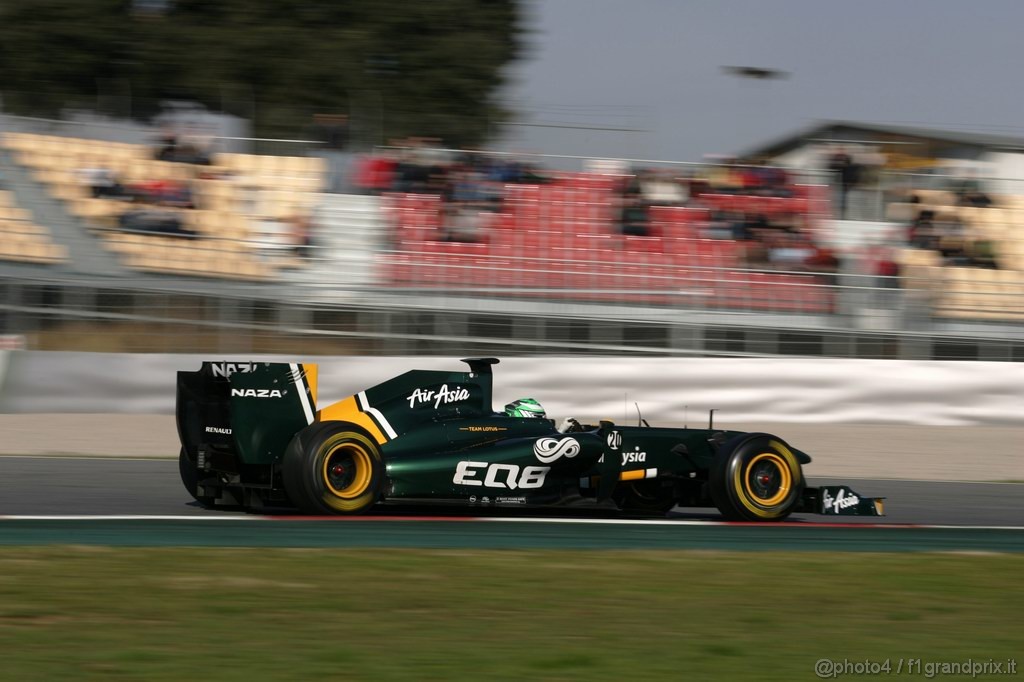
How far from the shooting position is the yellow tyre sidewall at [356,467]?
7195 millimetres

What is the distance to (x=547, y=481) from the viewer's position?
7652 millimetres

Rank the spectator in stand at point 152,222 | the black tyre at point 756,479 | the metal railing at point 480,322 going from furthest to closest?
the spectator in stand at point 152,222
the metal railing at point 480,322
the black tyre at point 756,479

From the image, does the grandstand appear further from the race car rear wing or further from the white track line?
the race car rear wing

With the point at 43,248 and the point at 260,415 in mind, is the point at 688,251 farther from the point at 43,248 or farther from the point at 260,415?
the point at 260,415

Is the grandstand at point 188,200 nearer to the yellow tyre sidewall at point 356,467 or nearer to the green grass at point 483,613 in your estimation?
the yellow tyre sidewall at point 356,467

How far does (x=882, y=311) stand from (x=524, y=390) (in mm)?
4240

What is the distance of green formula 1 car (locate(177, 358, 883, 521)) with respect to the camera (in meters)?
7.33

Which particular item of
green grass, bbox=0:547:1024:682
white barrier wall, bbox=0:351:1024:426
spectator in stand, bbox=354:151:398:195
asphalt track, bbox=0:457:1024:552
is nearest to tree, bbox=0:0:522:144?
spectator in stand, bbox=354:151:398:195

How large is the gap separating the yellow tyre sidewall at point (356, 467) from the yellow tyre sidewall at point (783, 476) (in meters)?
2.16

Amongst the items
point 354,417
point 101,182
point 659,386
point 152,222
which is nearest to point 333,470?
point 354,417

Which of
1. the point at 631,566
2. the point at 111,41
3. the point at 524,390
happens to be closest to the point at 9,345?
the point at 524,390

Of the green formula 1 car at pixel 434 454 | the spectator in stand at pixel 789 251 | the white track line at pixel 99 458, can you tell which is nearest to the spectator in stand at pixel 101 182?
the white track line at pixel 99 458

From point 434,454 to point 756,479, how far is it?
6.45 ft

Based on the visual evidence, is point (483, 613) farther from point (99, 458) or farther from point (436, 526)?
point (99, 458)
